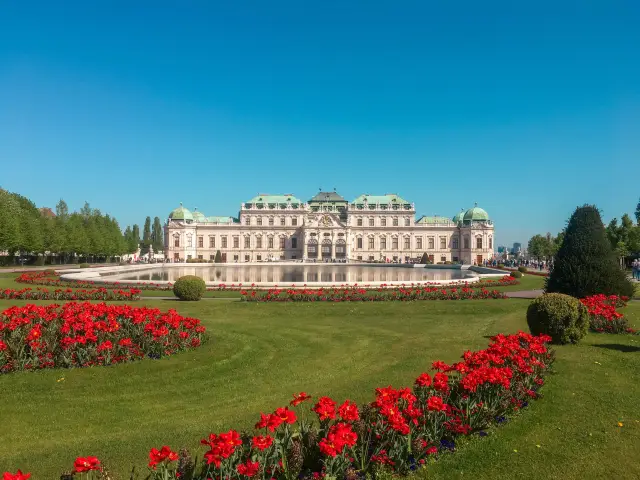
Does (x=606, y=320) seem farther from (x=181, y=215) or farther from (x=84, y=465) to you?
(x=181, y=215)

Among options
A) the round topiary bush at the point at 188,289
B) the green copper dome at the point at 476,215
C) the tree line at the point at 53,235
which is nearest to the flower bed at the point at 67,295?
the round topiary bush at the point at 188,289

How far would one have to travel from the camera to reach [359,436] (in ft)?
17.1

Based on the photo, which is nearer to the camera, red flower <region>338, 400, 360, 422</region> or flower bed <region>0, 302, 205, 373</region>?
red flower <region>338, 400, 360, 422</region>

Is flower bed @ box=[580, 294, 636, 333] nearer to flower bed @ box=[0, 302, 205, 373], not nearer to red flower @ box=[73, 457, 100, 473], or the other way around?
flower bed @ box=[0, 302, 205, 373]

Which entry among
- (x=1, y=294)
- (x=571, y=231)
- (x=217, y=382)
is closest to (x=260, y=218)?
(x=1, y=294)

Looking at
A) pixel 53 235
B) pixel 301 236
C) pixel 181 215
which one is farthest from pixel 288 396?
pixel 181 215

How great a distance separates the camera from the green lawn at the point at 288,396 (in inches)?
225

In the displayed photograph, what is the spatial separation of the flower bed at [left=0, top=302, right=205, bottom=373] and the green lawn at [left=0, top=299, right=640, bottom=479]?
40cm

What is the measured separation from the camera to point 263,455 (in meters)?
4.71

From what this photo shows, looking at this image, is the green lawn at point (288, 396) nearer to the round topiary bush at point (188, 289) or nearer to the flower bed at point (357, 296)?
the flower bed at point (357, 296)

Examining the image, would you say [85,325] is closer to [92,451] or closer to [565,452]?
[92,451]

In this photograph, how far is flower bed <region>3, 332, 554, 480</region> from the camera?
439 cm

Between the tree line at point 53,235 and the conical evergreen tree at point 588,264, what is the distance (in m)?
59.5

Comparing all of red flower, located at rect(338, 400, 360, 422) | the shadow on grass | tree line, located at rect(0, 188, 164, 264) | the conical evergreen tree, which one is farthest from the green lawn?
tree line, located at rect(0, 188, 164, 264)
